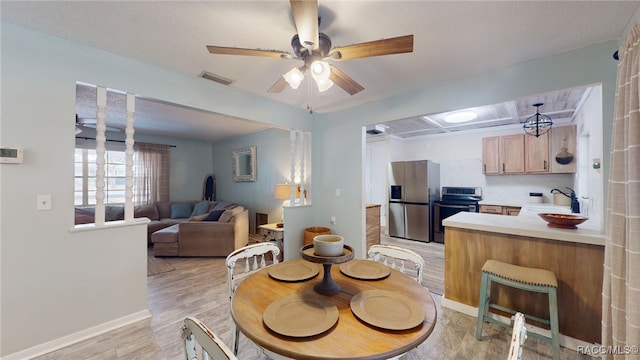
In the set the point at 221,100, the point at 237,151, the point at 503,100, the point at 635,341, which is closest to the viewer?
the point at 635,341

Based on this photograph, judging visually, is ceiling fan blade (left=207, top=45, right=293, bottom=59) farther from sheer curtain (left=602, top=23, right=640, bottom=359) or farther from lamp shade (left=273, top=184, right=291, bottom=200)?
lamp shade (left=273, top=184, right=291, bottom=200)

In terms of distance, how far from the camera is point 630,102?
129cm

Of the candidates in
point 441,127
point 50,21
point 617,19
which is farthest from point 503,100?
point 50,21

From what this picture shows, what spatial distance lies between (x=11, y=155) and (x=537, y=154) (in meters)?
6.57

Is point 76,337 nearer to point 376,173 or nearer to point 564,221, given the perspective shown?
point 564,221

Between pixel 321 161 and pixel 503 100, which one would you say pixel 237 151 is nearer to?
pixel 321 161

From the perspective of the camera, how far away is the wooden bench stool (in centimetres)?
169

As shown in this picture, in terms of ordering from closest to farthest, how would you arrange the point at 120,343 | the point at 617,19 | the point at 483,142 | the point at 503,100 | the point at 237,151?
the point at 617,19 → the point at 120,343 → the point at 503,100 → the point at 483,142 → the point at 237,151

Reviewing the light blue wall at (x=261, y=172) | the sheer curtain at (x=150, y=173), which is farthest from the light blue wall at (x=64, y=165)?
the sheer curtain at (x=150, y=173)

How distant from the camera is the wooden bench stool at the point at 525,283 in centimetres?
169

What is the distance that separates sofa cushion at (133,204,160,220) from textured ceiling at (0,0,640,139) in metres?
4.19

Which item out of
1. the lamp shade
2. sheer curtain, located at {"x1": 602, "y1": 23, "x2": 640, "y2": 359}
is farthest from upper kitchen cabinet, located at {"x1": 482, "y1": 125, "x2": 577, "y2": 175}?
the lamp shade

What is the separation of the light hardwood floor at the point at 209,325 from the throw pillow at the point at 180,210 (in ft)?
9.12

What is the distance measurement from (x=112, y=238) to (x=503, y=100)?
3.79 metres
